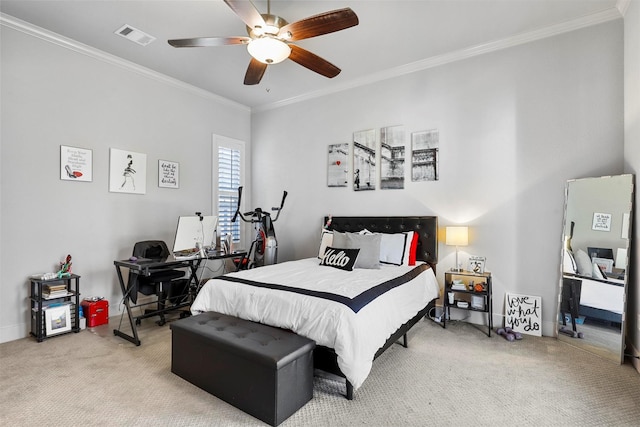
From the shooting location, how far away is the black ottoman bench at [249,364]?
1853 mm

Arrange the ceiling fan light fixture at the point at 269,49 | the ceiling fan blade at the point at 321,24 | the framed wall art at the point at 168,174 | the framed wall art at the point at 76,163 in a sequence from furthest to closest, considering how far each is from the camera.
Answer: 1. the framed wall art at the point at 168,174
2. the framed wall art at the point at 76,163
3. the ceiling fan light fixture at the point at 269,49
4. the ceiling fan blade at the point at 321,24

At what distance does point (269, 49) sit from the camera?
2488 mm

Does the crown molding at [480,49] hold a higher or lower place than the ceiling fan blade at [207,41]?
higher

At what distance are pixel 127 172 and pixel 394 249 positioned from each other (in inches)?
136

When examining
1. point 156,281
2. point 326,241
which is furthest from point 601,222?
point 156,281

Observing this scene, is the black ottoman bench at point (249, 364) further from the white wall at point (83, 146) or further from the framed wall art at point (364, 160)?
the framed wall art at point (364, 160)

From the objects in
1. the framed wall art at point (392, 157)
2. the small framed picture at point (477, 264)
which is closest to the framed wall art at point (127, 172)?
the framed wall art at point (392, 157)

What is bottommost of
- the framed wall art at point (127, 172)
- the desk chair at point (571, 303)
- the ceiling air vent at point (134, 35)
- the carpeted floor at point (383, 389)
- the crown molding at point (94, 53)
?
the carpeted floor at point (383, 389)

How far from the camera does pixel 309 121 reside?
502cm

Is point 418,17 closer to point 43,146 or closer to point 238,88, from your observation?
point 238,88

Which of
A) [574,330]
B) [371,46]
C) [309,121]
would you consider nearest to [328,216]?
[309,121]

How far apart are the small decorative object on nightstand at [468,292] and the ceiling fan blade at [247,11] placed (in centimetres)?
306

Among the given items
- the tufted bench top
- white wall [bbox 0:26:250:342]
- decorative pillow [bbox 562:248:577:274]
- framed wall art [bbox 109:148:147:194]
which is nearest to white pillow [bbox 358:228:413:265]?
decorative pillow [bbox 562:248:577:274]

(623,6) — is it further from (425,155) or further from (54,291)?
(54,291)
